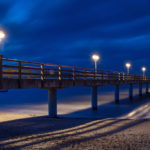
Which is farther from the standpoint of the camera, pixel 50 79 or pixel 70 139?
pixel 50 79

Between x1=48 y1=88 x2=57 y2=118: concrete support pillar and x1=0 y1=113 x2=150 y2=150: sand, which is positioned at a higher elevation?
x1=48 y1=88 x2=57 y2=118: concrete support pillar

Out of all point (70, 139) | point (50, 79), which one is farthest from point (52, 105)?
point (70, 139)

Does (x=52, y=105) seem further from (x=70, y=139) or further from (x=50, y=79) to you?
(x=70, y=139)

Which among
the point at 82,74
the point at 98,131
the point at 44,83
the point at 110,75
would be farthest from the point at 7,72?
the point at 110,75

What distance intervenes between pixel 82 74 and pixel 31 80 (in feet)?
25.7

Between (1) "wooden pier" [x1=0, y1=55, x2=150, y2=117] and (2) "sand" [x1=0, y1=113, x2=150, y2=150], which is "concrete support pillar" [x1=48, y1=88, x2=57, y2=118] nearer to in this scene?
(1) "wooden pier" [x1=0, y1=55, x2=150, y2=117]

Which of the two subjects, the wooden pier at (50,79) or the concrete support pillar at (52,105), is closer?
the wooden pier at (50,79)

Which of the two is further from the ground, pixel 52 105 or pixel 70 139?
pixel 52 105

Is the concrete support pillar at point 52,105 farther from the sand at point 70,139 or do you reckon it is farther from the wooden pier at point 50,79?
the sand at point 70,139

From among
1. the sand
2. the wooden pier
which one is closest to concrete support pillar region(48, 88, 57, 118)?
the wooden pier

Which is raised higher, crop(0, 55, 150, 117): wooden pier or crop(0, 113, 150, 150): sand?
crop(0, 55, 150, 117): wooden pier

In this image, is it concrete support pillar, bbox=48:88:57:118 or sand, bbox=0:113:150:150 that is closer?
sand, bbox=0:113:150:150

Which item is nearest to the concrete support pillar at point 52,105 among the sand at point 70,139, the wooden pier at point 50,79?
the wooden pier at point 50,79

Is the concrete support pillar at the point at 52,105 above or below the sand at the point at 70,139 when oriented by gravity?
above
